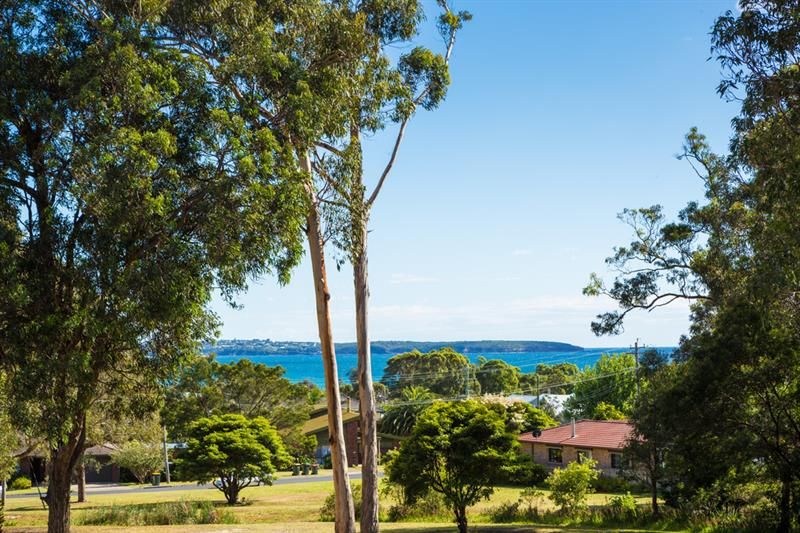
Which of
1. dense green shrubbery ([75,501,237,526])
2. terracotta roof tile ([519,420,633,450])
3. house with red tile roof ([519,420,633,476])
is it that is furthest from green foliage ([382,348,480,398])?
dense green shrubbery ([75,501,237,526])

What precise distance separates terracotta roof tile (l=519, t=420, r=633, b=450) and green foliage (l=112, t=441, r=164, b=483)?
25.6m

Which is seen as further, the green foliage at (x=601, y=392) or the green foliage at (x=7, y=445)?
the green foliage at (x=601, y=392)

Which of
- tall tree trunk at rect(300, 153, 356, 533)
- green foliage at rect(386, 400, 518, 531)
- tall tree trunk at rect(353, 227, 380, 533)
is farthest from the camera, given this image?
green foliage at rect(386, 400, 518, 531)

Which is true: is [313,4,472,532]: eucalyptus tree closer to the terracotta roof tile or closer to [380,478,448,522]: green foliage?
[380,478,448,522]: green foliage

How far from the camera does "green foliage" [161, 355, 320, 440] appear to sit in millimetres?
57250

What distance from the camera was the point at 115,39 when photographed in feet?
49.5

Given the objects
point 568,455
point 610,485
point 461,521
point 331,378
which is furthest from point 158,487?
point 331,378

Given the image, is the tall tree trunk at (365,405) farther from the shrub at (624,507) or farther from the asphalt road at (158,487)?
the asphalt road at (158,487)

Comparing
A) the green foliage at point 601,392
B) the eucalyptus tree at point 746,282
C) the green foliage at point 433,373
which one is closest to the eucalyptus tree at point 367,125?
the eucalyptus tree at point 746,282

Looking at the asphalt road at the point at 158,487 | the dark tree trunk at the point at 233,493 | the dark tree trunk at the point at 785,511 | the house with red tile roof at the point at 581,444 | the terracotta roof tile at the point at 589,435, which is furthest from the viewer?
the asphalt road at the point at 158,487

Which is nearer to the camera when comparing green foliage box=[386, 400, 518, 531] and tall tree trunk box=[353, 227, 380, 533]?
tall tree trunk box=[353, 227, 380, 533]

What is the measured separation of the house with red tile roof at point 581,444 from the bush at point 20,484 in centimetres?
3437

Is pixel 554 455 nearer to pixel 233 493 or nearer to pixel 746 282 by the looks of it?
pixel 233 493

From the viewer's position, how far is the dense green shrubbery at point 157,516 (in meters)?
29.2
